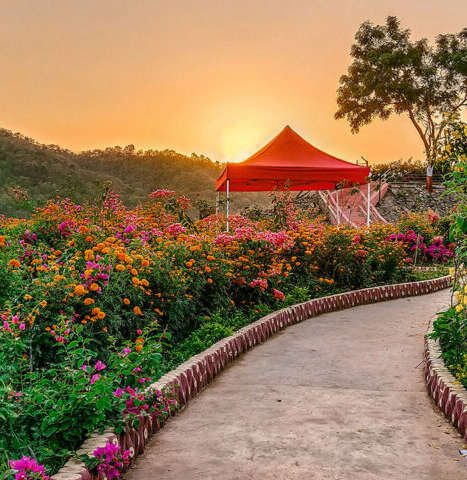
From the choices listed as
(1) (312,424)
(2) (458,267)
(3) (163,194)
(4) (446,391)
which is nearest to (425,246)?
(3) (163,194)

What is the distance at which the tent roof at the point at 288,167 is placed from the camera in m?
14.1

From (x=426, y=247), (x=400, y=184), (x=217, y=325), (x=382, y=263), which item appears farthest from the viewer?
(x=400, y=184)

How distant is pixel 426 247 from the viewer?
48.4 ft

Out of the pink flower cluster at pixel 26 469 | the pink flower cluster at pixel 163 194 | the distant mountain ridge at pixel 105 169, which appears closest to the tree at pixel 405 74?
the distant mountain ridge at pixel 105 169

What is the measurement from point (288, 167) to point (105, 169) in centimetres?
2370

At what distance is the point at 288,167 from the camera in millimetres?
14305

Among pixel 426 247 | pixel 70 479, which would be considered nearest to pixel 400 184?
pixel 426 247

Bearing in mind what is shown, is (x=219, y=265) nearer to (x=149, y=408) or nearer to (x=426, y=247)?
(x=149, y=408)

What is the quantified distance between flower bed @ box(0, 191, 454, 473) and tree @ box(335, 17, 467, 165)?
2349 centimetres

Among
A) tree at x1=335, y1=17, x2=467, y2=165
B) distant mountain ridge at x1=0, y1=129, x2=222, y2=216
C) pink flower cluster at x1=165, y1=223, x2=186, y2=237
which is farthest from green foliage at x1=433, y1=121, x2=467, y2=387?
tree at x1=335, y1=17, x2=467, y2=165

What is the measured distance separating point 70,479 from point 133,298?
2.49 m

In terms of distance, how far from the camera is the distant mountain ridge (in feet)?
87.9

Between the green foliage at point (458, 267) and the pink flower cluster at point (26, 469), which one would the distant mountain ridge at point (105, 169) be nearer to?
the green foliage at point (458, 267)

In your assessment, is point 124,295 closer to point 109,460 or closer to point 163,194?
point 109,460
